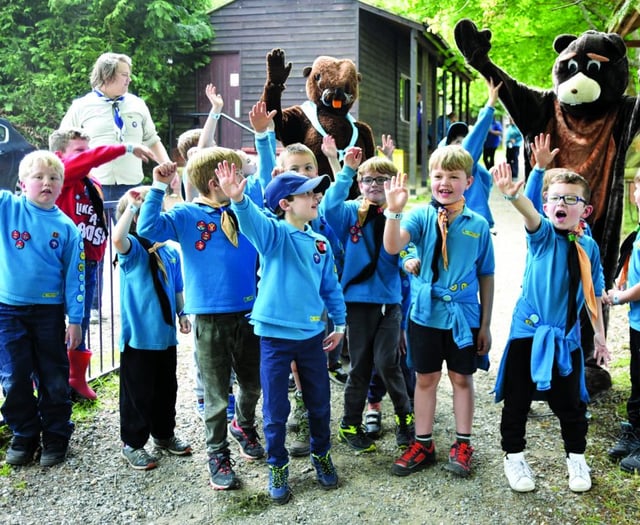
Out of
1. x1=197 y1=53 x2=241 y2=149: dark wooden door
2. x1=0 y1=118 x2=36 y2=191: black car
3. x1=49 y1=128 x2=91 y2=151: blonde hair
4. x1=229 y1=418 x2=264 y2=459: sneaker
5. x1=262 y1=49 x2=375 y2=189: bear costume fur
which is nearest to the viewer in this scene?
x1=229 y1=418 x2=264 y2=459: sneaker

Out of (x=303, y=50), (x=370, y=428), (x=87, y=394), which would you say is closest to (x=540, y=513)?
(x=370, y=428)

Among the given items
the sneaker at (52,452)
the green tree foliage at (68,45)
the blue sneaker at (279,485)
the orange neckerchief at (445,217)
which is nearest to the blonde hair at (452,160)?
the orange neckerchief at (445,217)

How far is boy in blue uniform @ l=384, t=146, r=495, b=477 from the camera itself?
3.27 metres

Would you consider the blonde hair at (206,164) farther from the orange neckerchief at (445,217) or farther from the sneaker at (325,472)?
the sneaker at (325,472)

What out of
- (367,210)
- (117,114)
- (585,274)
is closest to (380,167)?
(367,210)

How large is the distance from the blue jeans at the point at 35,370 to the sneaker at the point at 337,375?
5.82 feet

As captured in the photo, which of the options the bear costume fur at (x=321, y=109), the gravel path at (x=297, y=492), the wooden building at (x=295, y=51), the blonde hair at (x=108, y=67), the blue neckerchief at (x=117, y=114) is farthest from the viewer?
the wooden building at (x=295, y=51)

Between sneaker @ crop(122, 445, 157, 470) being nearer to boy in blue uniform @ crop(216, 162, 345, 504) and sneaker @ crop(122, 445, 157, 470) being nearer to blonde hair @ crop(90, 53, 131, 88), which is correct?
boy in blue uniform @ crop(216, 162, 345, 504)

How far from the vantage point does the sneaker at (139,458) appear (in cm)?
346

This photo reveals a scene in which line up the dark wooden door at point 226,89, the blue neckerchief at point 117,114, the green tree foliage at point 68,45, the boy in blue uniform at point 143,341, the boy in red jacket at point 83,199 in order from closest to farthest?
1. the boy in blue uniform at point 143,341
2. the boy in red jacket at point 83,199
3. the blue neckerchief at point 117,114
4. the green tree foliage at point 68,45
5. the dark wooden door at point 226,89

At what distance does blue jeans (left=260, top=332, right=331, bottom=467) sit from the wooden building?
1269 cm

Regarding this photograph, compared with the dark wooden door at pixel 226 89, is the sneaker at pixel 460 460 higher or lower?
lower

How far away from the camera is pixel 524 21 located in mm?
10719

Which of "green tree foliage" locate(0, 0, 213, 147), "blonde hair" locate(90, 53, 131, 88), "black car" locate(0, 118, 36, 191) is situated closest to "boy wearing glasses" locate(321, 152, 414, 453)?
"blonde hair" locate(90, 53, 131, 88)
